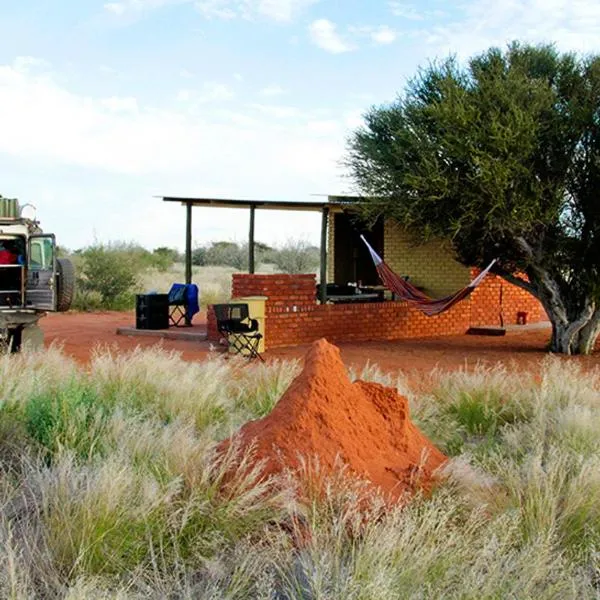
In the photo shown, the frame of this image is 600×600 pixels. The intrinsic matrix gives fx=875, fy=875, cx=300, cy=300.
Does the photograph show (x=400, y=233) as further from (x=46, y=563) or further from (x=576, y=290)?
(x=46, y=563)

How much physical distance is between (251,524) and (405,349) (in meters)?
11.1

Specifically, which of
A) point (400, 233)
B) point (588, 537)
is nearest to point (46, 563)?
point (588, 537)

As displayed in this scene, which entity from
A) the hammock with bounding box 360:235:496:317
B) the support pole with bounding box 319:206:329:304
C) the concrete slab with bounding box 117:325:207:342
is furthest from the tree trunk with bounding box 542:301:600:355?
the concrete slab with bounding box 117:325:207:342

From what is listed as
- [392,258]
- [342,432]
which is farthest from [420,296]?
[342,432]

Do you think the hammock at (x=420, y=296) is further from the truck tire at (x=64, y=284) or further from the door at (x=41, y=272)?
the door at (x=41, y=272)

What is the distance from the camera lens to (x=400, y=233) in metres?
19.4

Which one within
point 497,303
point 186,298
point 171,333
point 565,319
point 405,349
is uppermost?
point 186,298

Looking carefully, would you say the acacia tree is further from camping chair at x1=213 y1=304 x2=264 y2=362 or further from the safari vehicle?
the safari vehicle

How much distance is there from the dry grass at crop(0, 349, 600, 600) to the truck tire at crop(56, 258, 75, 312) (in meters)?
6.17

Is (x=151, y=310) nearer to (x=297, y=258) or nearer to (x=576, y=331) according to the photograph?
(x=576, y=331)

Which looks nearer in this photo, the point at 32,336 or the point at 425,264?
the point at 32,336

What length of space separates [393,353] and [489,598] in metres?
11.1

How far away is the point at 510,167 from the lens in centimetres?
1288

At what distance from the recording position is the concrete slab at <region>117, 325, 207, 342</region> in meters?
15.6
